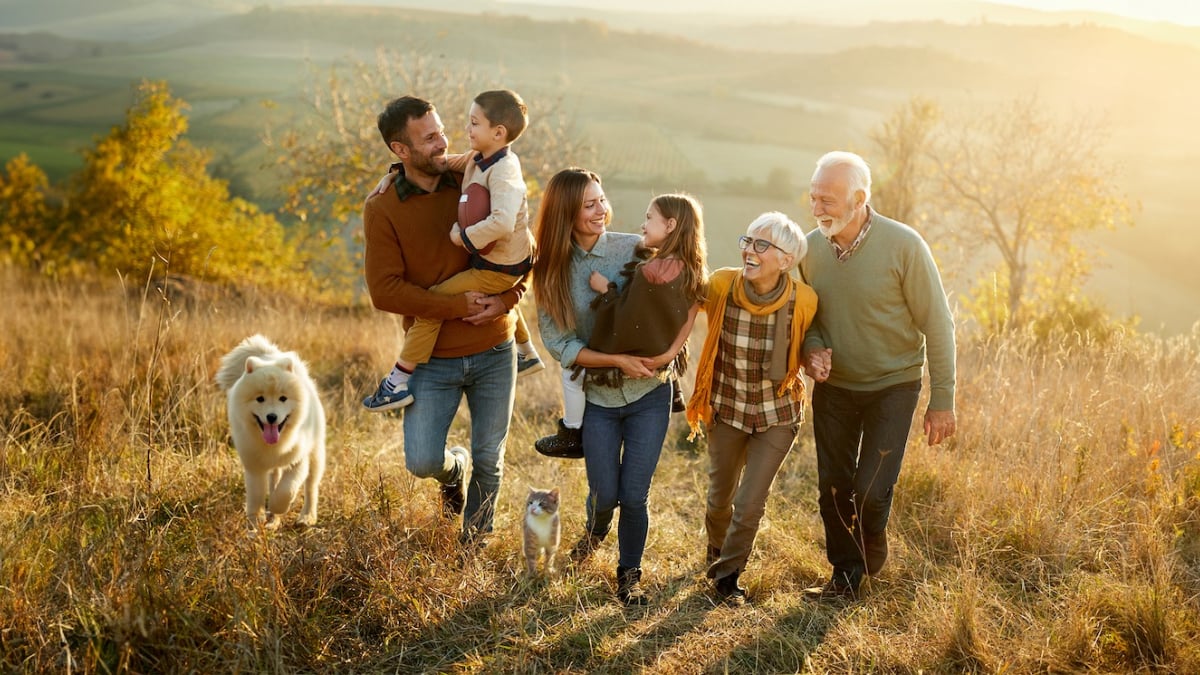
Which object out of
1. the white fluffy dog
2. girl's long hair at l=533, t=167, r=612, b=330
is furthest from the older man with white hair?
the white fluffy dog

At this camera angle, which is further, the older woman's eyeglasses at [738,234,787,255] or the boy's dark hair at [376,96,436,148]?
the boy's dark hair at [376,96,436,148]

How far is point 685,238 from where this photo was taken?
3869 millimetres

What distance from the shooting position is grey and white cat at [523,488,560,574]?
4.09m

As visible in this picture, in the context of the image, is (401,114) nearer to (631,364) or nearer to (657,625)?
(631,364)

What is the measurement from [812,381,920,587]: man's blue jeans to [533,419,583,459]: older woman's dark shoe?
1255 millimetres

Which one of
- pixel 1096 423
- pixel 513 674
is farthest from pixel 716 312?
pixel 1096 423

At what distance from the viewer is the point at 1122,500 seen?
5023mm

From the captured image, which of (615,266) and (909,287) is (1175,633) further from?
(615,266)

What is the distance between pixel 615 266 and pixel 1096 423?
3858mm

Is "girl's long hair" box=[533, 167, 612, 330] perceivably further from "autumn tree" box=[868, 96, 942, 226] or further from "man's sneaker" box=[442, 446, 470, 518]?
"autumn tree" box=[868, 96, 942, 226]

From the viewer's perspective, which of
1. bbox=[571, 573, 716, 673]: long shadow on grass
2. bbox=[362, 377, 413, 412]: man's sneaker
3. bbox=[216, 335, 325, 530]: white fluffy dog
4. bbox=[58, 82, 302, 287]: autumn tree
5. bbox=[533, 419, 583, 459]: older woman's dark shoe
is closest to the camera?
bbox=[571, 573, 716, 673]: long shadow on grass

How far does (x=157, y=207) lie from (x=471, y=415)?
1932 centimetres

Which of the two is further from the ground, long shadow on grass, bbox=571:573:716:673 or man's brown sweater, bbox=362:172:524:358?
man's brown sweater, bbox=362:172:524:358

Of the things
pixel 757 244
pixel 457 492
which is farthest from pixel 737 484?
pixel 457 492
